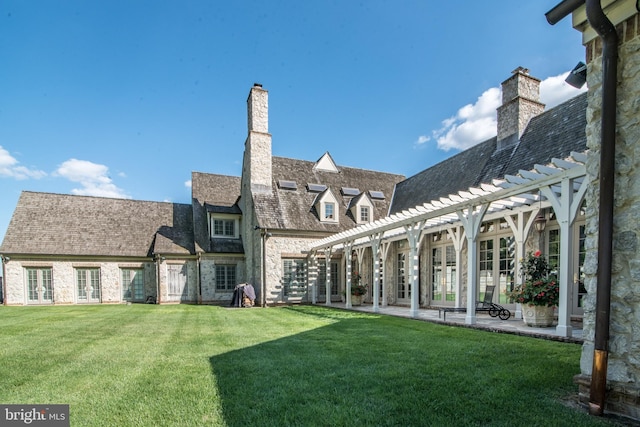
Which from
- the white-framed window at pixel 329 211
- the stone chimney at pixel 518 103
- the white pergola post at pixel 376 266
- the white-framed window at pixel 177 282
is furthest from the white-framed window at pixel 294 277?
the stone chimney at pixel 518 103

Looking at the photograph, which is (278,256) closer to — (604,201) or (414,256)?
(414,256)

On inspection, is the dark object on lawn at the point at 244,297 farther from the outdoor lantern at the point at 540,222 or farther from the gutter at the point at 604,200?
the gutter at the point at 604,200

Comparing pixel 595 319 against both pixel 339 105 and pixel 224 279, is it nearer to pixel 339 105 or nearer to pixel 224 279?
pixel 339 105

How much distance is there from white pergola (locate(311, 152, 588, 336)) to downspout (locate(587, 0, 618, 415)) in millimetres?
2967

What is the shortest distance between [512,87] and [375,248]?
7.08 metres

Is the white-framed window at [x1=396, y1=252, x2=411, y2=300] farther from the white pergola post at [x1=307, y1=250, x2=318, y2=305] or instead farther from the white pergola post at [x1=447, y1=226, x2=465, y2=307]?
the white pergola post at [x1=307, y1=250, x2=318, y2=305]

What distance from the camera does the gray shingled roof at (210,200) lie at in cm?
1725

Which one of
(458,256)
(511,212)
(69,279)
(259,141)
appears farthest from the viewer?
(69,279)

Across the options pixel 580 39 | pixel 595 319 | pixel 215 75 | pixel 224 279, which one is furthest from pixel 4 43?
pixel 224 279

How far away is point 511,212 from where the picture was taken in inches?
347

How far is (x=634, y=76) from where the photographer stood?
2.68 metres

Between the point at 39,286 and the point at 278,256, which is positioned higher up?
the point at 278,256

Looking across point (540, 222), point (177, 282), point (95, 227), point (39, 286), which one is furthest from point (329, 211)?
point (39, 286)

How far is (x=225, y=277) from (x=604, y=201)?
53.8ft
